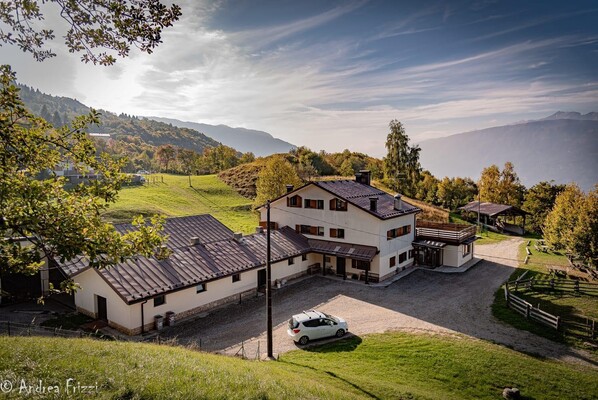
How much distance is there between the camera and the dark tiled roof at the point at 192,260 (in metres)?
21.8

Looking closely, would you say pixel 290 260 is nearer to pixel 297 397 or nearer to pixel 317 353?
pixel 317 353

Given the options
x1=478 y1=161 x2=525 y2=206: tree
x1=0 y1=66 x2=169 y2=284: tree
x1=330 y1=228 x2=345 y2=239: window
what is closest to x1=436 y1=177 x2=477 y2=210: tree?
x1=478 y1=161 x2=525 y2=206: tree

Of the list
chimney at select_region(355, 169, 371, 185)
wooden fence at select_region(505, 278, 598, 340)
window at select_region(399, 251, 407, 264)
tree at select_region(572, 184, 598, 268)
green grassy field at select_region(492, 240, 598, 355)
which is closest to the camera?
wooden fence at select_region(505, 278, 598, 340)

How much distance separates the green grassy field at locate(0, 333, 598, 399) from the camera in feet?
29.9

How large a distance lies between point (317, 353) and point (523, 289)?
71.1ft

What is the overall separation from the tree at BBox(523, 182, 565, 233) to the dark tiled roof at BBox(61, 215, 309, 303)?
5336cm

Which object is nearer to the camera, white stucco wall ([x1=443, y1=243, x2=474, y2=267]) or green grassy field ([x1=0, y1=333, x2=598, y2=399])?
green grassy field ([x1=0, y1=333, x2=598, y2=399])

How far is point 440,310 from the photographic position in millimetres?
26812

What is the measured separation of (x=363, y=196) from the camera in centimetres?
3809

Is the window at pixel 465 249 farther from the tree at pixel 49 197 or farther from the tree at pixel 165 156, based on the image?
the tree at pixel 165 156

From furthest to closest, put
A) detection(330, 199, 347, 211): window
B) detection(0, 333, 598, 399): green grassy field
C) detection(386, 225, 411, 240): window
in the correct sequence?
detection(330, 199, 347, 211): window, detection(386, 225, 411, 240): window, detection(0, 333, 598, 399): green grassy field

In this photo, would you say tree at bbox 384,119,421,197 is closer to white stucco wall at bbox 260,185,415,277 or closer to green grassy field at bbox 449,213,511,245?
green grassy field at bbox 449,213,511,245

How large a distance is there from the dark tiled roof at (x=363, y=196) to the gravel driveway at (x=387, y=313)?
6.54 metres

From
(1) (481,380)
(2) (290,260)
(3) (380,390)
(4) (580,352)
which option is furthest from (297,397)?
(2) (290,260)
